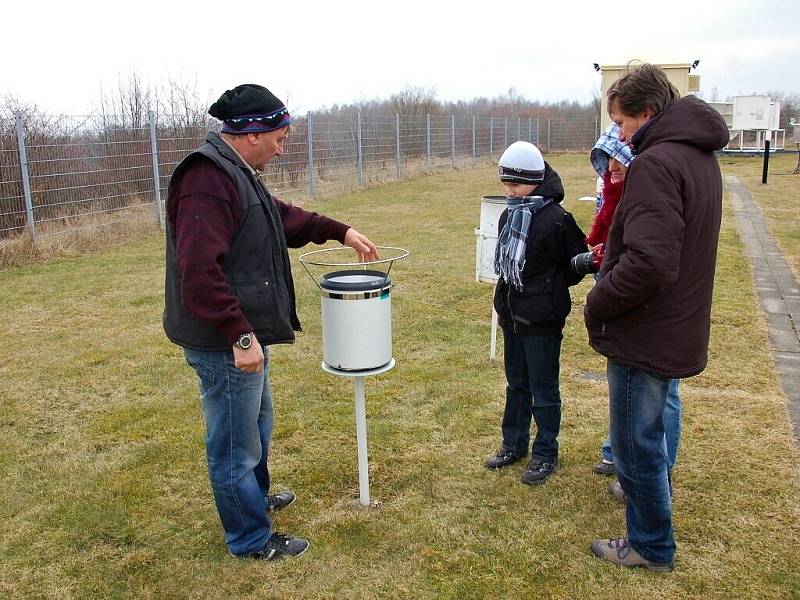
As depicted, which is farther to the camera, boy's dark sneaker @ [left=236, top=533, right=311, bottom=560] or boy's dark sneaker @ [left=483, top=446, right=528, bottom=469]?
boy's dark sneaker @ [left=483, top=446, right=528, bottom=469]

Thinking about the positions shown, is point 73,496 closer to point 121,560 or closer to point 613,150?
point 121,560

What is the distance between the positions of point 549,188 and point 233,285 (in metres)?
1.53

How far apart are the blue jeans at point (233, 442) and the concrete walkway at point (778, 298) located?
111 inches

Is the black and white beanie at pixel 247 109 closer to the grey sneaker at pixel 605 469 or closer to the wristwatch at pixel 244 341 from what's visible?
the wristwatch at pixel 244 341

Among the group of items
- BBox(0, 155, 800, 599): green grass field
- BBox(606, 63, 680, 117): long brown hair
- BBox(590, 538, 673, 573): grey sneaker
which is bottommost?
BBox(0, 155, 800, 599): green grass field

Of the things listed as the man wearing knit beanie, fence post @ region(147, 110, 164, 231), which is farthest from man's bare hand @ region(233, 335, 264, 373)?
fence post @ region(147, 110, 164, 231)

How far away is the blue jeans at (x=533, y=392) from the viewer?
3.20 metres

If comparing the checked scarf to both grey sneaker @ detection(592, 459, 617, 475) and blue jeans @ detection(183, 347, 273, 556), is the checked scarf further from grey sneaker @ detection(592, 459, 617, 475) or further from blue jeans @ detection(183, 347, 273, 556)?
blue jeans @ detection(183, 347, 273, 556)

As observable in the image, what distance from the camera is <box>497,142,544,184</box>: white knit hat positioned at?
313cm

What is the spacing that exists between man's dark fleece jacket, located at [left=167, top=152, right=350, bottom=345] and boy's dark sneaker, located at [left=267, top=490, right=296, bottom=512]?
1.16 m

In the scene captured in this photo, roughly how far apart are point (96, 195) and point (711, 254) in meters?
10.1

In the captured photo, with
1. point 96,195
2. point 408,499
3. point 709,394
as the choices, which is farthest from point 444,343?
point 96,195

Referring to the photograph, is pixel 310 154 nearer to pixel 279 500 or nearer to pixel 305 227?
pixel 305 227

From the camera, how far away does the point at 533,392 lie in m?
3.29
